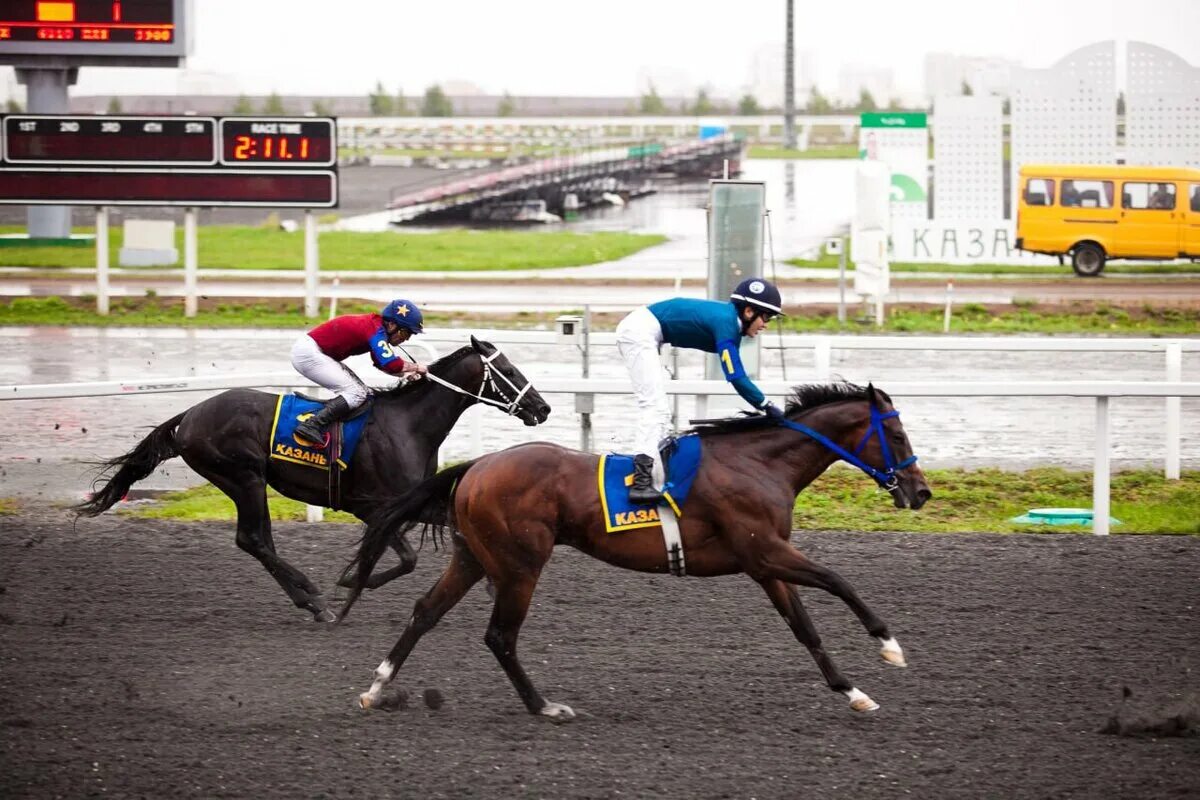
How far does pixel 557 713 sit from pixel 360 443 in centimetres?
249

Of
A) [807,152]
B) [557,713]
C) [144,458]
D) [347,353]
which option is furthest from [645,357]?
[807,152]

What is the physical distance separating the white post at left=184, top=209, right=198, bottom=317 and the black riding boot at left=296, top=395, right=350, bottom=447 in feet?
44.7

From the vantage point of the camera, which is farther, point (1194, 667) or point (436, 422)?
point (436, 422)

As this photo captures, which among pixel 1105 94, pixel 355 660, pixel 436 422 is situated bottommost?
pixel 355 660

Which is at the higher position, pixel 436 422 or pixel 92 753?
pixel 436 422

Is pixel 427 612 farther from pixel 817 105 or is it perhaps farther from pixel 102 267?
pixel 817 105

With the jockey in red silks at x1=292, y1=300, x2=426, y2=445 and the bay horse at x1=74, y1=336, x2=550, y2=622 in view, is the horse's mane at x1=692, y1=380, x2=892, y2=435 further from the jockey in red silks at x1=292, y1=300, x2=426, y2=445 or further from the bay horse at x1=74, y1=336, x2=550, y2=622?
the jockey in red silks at x1=292, y1=300, x2=426, y2=445

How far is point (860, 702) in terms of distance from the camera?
6.03m

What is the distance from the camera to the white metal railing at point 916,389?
946cm

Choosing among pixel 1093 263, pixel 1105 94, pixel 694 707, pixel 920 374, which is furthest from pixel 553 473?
pixel 1105 94

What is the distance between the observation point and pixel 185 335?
19.2 meters

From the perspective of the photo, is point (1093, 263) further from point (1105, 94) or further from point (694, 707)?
point (694, 707)

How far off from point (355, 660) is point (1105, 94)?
2605 centimetres

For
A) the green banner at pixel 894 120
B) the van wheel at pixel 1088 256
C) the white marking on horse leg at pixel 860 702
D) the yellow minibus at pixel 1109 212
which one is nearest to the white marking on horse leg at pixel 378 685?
the white marking on horse leg at pixel 860 702
